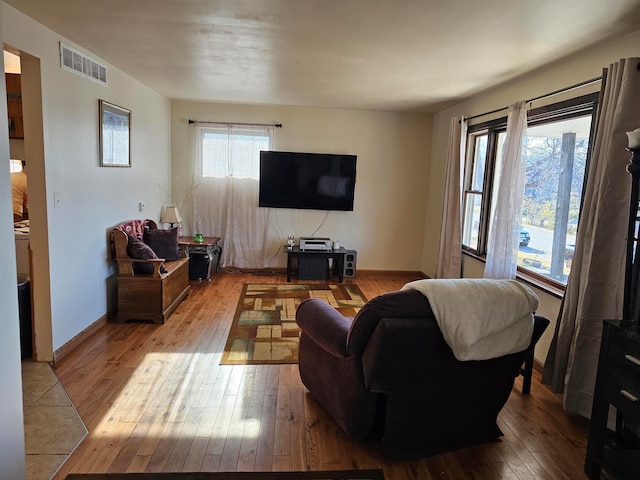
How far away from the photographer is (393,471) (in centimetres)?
212

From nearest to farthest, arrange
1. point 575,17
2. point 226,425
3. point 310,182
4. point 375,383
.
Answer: point 375,383
point 575,17
point 226,425
point 310,182

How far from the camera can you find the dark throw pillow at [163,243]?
4566mm

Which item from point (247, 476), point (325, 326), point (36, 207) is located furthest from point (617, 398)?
point (36, 207)

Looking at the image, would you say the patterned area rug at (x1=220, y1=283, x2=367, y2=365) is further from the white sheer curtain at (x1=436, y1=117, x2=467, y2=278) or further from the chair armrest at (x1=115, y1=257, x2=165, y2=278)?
the white sheer curtain at (x1=436, y1=117, x2=467, y2=278)

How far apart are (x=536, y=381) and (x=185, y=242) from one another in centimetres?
419

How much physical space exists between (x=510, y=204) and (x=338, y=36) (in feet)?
6.63

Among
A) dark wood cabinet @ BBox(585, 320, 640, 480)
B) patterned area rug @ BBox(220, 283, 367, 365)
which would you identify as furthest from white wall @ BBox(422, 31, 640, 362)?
patterned area rug @ BBox(220, 283, 367, 365)

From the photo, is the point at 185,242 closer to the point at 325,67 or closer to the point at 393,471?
the point at 325,67

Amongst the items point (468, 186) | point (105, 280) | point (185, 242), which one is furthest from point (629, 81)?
point (185, 242)

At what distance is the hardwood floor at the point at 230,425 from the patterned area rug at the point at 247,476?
0.13ft

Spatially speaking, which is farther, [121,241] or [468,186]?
[468,186]

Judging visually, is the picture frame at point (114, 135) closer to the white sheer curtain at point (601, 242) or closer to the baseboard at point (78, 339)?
the baseboard at point (78, 339)

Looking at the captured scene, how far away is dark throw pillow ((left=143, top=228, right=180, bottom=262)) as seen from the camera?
4.57 m

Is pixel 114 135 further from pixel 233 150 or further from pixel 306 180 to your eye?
pixel 306 180
